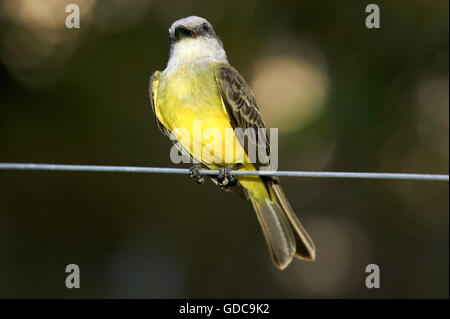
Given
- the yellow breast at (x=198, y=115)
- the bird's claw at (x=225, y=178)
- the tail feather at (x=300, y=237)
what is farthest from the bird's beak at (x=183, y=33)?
the tail feather at (x=300, y=237)

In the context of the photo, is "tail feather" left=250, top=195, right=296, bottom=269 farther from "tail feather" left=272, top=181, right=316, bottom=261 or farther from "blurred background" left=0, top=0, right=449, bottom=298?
"blurred background" left=0, top=0, right=449, bottom=298

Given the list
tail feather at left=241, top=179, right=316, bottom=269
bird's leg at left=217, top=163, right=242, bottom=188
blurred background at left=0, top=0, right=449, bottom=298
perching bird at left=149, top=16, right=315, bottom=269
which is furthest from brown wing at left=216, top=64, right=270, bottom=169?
blurred background at left=0, top=0, right=449, bottom=298

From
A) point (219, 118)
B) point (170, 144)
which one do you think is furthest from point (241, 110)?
point (170, 144)

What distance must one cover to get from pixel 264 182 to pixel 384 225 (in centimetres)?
265

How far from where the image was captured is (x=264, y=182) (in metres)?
4.58

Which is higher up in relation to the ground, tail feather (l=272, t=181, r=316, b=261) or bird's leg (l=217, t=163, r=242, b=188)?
bird's leg (l=217, t=163, r=242, b=188)

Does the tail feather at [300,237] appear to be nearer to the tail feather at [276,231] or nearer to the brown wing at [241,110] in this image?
the tail feather at [276,231]

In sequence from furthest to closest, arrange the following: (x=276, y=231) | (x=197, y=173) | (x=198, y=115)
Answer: (x=276, y=231)
(x=197, y=173)
(x=198, y=115)

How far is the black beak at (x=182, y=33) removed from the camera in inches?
185

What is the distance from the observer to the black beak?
4708 mm

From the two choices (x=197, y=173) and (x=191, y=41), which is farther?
(x=191, y=41)

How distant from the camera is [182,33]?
4723mm

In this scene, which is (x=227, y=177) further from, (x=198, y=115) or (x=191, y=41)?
(x=191, y=41)

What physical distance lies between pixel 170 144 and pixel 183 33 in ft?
6.72
